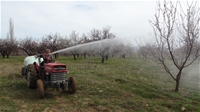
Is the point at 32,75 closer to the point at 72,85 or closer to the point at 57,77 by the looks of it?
the point at 57,77

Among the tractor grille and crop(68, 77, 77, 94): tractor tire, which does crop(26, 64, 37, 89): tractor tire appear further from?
crop(68, 77, 77, 94): tractor tire

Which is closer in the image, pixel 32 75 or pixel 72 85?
pixel 72 85

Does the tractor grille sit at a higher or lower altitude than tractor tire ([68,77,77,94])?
higher

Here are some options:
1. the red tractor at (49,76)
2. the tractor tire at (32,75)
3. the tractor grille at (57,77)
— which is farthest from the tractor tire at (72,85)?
the tractor tire at (32,75)

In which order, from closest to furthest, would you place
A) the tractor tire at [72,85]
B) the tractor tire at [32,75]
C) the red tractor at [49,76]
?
the red tractor at [49,76]
the tractor tire at [72,85]
the tractor tire at [32,75]

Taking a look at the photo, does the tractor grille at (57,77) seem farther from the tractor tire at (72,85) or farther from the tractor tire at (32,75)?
the tractor tire at (32,75)

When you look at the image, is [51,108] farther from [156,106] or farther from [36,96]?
[156,106]

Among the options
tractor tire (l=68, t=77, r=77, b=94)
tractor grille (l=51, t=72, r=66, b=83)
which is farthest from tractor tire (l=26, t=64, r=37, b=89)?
tractor tire (l=68, t=77, r=77, b=94)

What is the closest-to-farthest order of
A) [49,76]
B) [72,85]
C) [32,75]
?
[49,76]
[72,85]
[32,75]

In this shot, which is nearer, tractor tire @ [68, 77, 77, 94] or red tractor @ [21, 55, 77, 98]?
red tractor @ [21, 55, 77, 98]

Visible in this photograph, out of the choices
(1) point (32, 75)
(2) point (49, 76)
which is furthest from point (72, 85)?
(1) point (32, 75)

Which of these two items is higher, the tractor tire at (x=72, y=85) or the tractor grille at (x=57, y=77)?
the tractor grille at (x=57, y=77)

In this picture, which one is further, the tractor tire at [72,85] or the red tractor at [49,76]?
the tractor tire at [72,85]

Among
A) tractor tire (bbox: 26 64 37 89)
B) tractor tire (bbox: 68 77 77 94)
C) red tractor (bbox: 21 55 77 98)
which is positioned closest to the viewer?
red tractor (bbox: 21 55 77 98)
